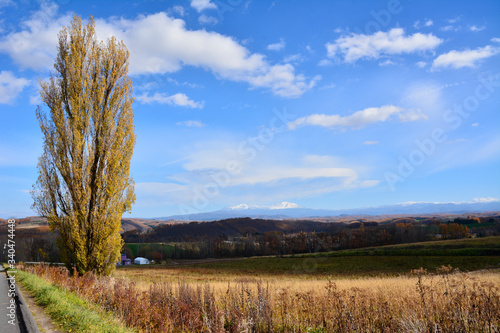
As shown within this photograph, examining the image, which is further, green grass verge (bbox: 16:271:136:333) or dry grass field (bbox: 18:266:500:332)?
dry grass field (bbox: 18:266:500:332)

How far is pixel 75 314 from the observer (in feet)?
25.9

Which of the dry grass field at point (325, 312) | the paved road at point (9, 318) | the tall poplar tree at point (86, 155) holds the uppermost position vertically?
the tall poplar tree at point (86, 155)

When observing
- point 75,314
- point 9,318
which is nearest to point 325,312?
point 75,314

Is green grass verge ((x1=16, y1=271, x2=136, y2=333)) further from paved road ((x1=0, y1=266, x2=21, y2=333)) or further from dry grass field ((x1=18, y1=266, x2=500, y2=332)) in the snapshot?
paved road ((x1=0, y1=266, x2=21, y2=333))

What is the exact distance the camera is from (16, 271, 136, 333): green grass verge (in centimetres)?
706

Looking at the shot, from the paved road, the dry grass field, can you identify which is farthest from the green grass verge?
the paved road

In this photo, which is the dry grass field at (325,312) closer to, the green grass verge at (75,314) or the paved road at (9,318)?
the green grass verge at (75,314)

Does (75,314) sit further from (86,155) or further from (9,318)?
(86,155)

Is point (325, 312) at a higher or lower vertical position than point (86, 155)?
lower

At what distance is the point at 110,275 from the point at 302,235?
89.2 meters

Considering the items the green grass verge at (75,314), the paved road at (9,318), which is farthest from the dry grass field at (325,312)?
the paved road at (9,318)

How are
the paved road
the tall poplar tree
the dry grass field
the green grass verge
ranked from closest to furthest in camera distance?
1. the green grass verge
2. the paved road
3. the dry grass field
4. the tall poplar tree

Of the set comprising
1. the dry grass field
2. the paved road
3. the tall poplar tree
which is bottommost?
the dry grass field

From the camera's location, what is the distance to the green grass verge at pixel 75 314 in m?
7.06
